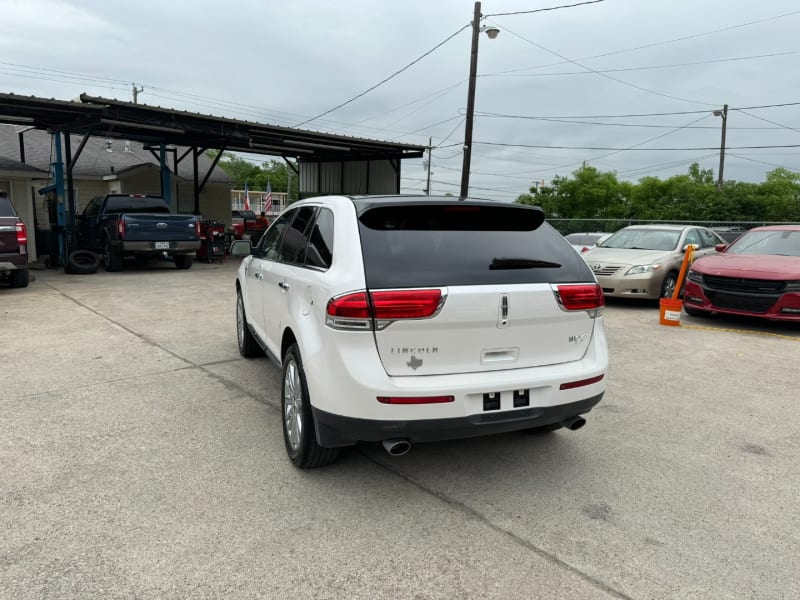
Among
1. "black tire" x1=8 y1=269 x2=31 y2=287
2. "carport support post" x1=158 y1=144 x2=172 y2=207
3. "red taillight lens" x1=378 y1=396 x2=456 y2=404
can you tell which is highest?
"carport support post" x1=158 y1=144 x2=172 y2=207

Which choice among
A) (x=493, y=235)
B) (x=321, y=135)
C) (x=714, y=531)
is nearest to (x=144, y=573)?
(x=493, y=235)

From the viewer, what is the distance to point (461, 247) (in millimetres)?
3178

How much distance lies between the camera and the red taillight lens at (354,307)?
2855 millimetres

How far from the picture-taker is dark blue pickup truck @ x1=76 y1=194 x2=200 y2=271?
1423 cm

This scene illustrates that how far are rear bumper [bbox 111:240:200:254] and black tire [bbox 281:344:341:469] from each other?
1209 centimetres

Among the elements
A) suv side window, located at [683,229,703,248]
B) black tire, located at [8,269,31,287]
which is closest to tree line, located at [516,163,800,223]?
suv side window, located at [683,229,703,248]

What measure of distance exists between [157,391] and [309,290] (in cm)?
239

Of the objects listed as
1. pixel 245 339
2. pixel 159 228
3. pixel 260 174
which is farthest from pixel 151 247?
pixel 260 174

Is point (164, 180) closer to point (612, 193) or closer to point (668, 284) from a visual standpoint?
point (668, 284)

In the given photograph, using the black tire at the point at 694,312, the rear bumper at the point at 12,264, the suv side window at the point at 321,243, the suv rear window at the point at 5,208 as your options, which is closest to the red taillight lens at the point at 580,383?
the suv side window at the point at 321,243

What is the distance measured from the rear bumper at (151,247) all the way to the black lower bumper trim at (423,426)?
12842 mm

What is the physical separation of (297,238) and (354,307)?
1.44 m

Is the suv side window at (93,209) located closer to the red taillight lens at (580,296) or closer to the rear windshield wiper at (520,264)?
the rear windshield wiper at (520,264)

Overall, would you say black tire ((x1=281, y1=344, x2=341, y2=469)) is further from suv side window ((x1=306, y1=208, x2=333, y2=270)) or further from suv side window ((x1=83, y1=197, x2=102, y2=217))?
suv side window ((x1=83, y1=197, x2=102, y2=217))
